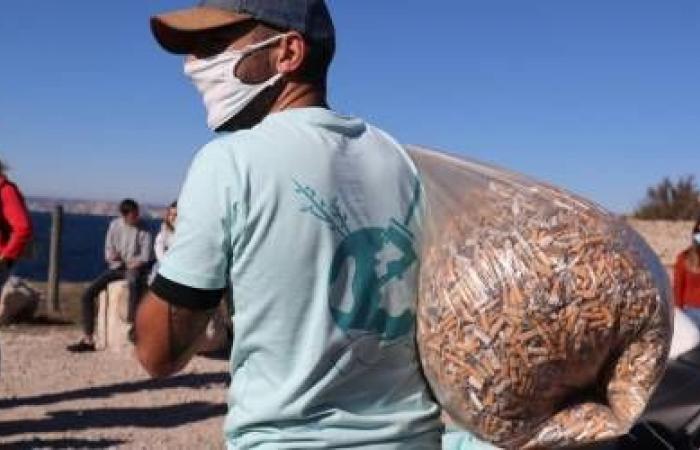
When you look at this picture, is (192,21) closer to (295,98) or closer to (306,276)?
(295,98)

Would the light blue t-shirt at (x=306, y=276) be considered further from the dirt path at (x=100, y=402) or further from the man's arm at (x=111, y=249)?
the man's arm at (x=111, y=249)

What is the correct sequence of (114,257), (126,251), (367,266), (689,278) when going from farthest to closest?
(114,257), (126,251), (689,278), (367,266)

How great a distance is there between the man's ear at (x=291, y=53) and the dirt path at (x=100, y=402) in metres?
5.69

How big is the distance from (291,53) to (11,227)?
5.63m

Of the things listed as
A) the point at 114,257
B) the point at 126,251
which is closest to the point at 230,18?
the point at 126,251

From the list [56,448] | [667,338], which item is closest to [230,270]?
[667,338]

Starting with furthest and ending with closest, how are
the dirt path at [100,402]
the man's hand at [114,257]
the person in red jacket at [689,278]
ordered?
the man's hand at [114,257], the person in red jacket at [689,278], the dirt path at [100,402]

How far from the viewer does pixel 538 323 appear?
2.13 meters

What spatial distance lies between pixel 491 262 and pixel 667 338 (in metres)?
0.40

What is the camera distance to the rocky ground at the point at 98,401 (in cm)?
786

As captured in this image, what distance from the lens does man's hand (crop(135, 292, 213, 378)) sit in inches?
82.7

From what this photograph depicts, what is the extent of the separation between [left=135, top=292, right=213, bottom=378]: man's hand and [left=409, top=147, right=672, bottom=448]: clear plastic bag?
43 cm

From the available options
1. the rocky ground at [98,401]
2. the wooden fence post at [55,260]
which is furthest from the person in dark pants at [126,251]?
the wooden fence post at [55,260]

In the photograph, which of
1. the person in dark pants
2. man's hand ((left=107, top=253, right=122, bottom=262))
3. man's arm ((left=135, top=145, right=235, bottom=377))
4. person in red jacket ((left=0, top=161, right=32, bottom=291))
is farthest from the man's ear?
man's hand ((left=107, top=253, right=122, bottom=262))
